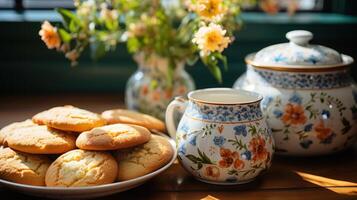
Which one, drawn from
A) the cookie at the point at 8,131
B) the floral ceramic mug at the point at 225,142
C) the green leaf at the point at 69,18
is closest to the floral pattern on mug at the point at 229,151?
the floral ceramic mug at the point at 225,142

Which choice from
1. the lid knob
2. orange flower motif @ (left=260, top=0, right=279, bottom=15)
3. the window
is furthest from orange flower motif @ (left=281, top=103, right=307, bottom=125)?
the window

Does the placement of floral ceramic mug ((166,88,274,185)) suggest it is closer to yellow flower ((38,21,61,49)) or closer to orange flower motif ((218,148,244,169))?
orange flower motif ((218,148,244,169))

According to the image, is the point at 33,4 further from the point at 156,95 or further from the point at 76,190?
the point at 76,190

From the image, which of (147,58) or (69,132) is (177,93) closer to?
(147,58)

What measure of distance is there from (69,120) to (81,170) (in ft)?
0.29

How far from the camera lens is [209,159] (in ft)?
2.19

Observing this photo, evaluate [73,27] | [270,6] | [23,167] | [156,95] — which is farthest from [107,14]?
[270,6]

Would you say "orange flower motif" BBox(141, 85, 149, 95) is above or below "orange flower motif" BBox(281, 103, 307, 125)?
below

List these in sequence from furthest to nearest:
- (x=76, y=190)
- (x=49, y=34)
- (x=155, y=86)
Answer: (x=155, y=86) < (x=49, y=34) < (x=76, y=190)

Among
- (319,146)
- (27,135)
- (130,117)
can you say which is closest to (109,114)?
(130,117)

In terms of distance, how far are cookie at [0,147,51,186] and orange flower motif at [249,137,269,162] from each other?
27 cm

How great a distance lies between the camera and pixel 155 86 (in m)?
0.95

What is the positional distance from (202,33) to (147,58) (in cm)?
23

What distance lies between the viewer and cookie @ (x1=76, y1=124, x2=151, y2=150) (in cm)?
63
